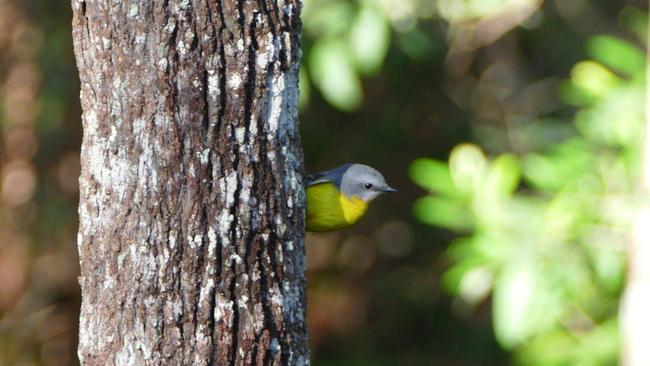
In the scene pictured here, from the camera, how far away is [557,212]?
18.5 ft

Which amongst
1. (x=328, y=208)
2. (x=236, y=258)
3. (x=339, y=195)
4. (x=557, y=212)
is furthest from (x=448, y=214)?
(x=236, y=258)

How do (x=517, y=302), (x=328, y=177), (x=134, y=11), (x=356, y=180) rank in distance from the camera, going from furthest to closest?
(x=517, y=302)
(x=356, y=180)
(x=328, y=177)
(x=134, y=11)

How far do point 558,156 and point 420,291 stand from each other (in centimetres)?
459

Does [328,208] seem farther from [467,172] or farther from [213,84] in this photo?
[213,84]

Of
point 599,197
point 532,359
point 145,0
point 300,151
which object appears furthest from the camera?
point 532,359

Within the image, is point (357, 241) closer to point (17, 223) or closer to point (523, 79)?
point (523, 79)

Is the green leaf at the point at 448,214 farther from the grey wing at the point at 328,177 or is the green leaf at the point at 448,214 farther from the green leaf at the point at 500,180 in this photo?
the grey wing at the point at 328,177

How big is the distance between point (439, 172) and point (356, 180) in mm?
737

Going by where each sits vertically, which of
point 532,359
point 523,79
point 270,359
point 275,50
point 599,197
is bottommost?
point 532,359

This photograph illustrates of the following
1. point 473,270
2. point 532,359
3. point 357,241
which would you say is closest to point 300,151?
point 473,270

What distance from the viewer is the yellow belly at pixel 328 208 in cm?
498

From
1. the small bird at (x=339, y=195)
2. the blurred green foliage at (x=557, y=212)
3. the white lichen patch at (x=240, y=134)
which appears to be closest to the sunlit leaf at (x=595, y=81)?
the blurred green foliage at (x=557, y=212)

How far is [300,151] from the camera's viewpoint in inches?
127

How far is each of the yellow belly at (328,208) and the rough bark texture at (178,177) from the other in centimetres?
192
